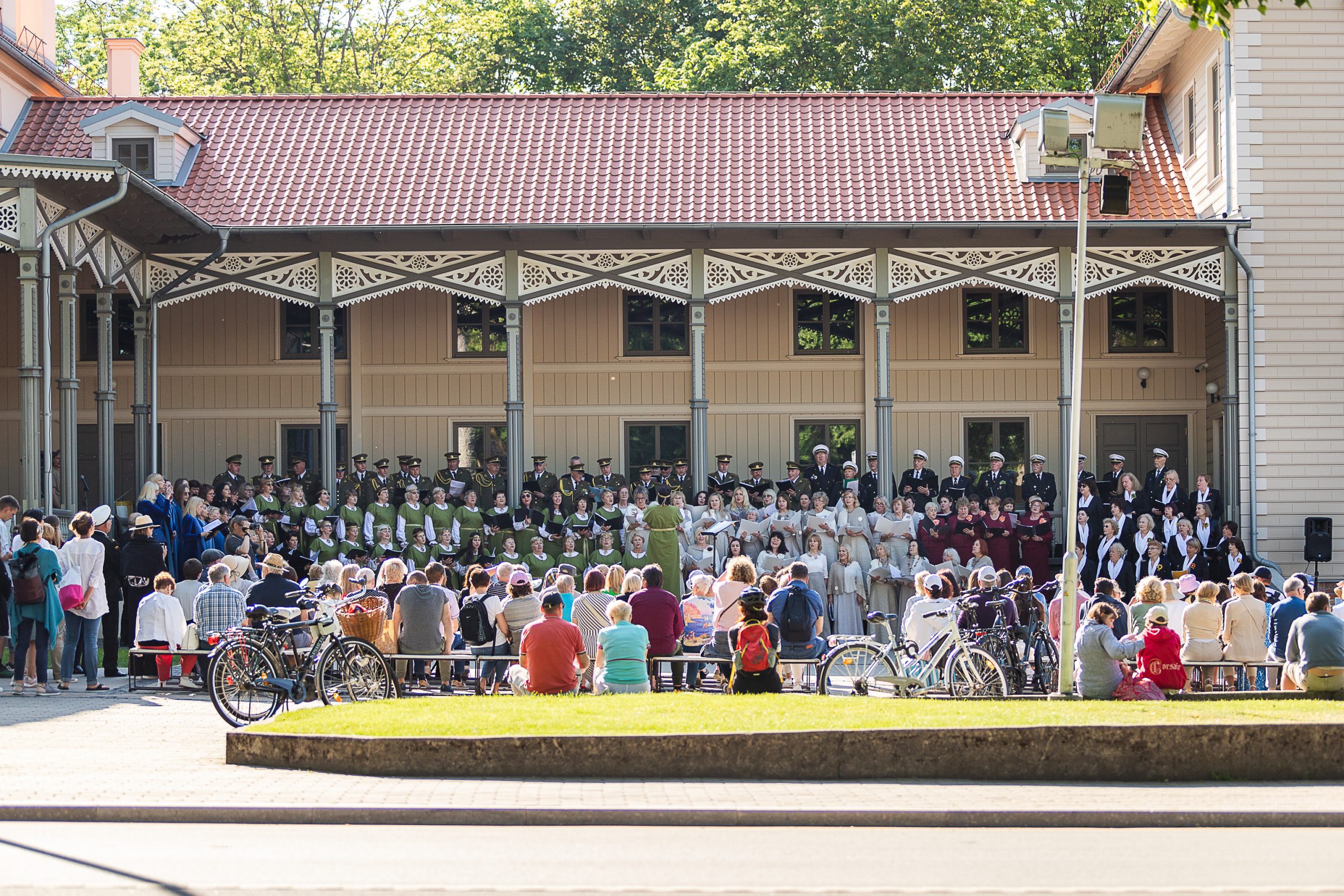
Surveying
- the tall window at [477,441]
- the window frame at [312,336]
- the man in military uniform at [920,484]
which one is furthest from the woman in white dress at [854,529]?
the window frame at [312,336]

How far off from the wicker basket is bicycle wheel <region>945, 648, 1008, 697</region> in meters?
4.88

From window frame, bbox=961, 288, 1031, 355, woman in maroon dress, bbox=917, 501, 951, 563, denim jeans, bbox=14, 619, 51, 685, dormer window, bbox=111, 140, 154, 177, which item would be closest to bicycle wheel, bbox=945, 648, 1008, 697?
woman in maroon dress, bbox=917, 501, 951, 563

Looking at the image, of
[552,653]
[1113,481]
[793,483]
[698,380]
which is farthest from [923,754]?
[1113,481]

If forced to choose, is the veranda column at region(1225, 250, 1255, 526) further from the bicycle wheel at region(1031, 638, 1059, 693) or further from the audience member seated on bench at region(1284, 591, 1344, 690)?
A: the audience member seated on bench at region(1284, 591, 1344, 690)

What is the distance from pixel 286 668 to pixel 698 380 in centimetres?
1229

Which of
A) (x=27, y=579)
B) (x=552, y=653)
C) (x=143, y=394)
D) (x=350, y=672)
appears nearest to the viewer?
(x=552, y=653)

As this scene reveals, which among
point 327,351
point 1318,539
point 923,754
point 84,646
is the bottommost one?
point 923,754

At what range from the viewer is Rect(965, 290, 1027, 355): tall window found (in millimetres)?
28375

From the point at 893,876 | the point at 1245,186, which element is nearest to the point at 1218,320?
the point at 1245,186

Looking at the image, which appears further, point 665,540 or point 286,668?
point 665,540

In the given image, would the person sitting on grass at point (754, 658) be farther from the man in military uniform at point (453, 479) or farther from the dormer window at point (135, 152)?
the dormer window at point (135, 152)

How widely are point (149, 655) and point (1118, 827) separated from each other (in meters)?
10.6

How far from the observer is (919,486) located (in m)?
24.0

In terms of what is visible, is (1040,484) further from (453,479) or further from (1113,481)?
(453,479)
